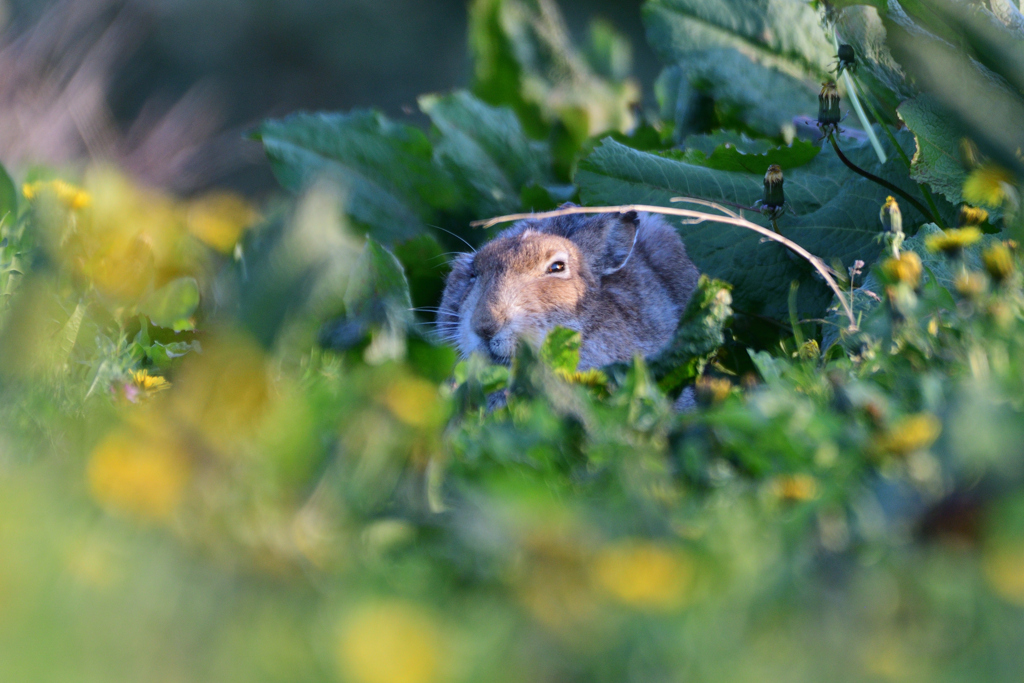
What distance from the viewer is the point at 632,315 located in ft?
8.00

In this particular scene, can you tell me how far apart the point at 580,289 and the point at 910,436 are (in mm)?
1449

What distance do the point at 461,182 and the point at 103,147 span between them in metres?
2.59

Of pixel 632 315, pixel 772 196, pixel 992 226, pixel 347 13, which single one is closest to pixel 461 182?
pixel 632 315

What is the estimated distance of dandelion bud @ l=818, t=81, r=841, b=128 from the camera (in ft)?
7.27

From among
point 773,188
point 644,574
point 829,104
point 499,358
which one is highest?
point 829,104

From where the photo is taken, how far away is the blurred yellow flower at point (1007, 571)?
2.63 ft

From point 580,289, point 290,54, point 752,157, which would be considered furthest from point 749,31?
point 290,54

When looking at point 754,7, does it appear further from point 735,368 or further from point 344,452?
point 344,452

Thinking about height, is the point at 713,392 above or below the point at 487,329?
above

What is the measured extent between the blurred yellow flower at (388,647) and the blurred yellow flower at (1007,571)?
56 centimetres

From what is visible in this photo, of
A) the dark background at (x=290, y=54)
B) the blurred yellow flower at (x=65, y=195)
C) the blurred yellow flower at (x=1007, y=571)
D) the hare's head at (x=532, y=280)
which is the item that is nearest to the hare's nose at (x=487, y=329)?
the hare's head at (x=532, y=280)

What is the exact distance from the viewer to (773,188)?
213cm

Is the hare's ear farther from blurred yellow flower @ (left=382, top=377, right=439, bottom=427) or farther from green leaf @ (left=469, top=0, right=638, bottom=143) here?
Answer: blurred yellow flower @ (left=382, top=377, right=439, bottom=427)

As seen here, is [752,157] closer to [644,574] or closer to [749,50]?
[749,50]
